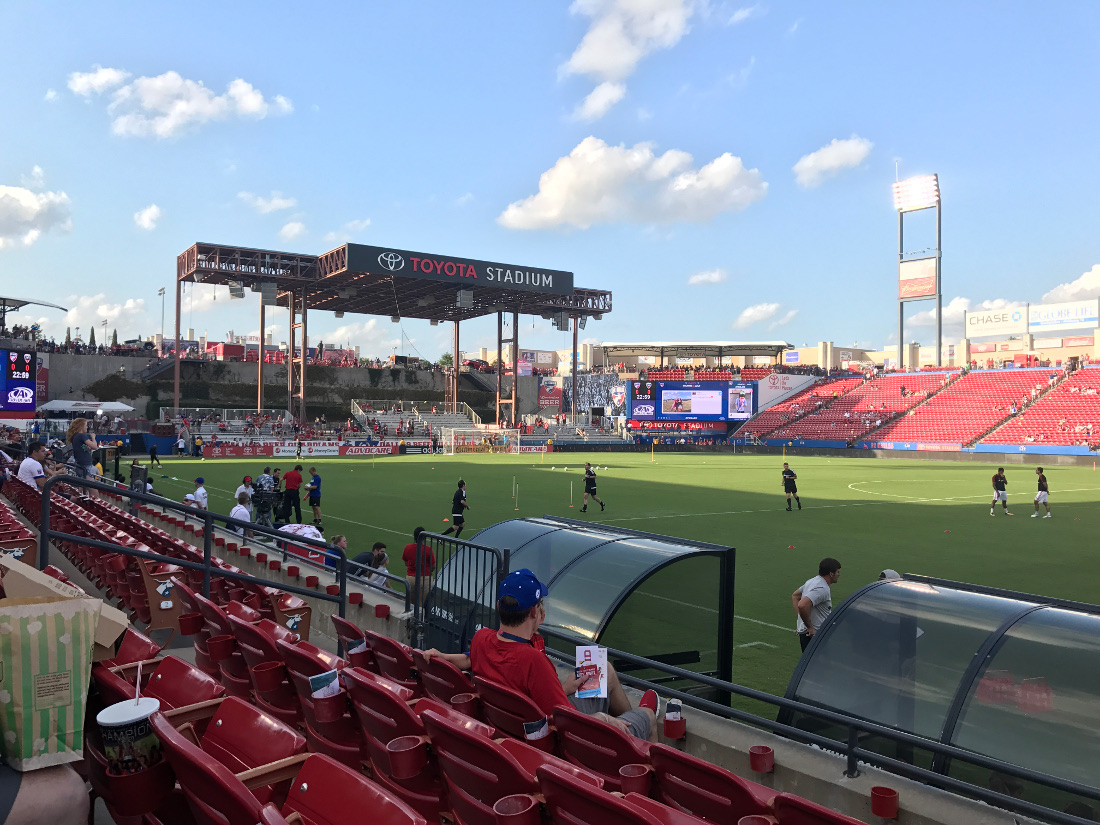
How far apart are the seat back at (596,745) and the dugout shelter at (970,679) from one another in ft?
5.41

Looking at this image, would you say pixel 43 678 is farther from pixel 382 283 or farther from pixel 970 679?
pixel 382 283

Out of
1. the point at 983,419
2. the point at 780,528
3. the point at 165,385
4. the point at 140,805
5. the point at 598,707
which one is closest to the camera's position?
the point at 140,805

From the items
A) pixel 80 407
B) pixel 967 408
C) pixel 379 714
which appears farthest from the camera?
pixel 967 408

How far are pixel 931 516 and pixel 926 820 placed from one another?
22.9m

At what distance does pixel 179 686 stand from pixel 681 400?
68.9 m

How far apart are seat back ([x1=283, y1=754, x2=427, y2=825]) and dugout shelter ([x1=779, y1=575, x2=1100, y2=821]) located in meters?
3.03

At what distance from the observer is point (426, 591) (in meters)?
8.73

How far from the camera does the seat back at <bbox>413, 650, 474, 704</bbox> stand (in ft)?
15.0

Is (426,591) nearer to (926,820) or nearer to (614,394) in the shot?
(926,820)

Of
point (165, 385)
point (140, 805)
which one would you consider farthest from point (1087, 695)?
point (165, 385)

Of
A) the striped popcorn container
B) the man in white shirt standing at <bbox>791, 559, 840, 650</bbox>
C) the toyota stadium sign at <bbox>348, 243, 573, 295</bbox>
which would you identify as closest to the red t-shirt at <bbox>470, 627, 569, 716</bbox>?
the striped popcorn container

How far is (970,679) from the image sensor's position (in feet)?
16.7

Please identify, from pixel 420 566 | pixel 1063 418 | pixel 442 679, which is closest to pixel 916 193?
pixel 1063 418

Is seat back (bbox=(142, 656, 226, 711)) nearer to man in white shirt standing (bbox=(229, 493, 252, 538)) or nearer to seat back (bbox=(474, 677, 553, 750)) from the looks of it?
seat back (bbox=(474, 677, 553, 750))
